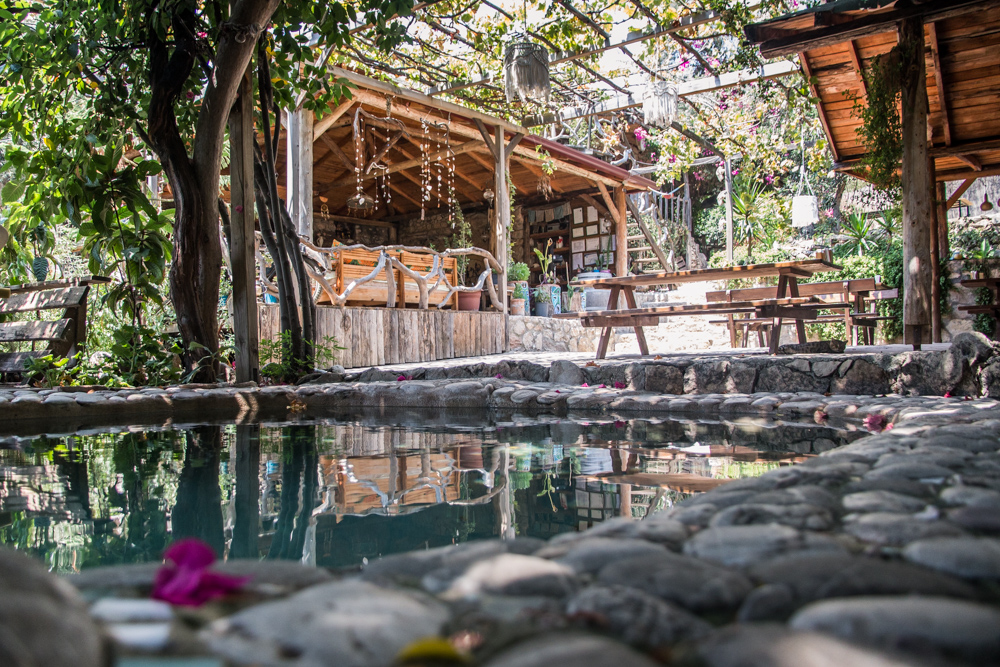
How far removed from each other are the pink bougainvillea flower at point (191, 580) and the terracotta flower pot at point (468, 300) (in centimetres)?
792

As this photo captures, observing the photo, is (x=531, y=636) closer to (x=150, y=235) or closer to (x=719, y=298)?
(x=150, y=235)

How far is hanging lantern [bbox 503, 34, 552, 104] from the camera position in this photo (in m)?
6.01

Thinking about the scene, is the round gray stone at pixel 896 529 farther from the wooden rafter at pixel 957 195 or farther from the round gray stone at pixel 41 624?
the wooden rafter at pixel 957 195

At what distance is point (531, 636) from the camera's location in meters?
0.80

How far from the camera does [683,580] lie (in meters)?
0.96

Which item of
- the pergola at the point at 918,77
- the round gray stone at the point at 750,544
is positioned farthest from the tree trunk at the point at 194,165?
the round gray stone at the point at 750,544

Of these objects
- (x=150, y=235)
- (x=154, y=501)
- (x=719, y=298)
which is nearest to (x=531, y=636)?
→ (x=154, y=501)

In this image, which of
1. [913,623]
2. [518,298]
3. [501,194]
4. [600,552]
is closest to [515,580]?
[600,552]

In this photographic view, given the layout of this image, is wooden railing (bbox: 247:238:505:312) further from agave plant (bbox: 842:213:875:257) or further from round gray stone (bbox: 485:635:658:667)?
agave plant (bbox: 842:213:875:257)

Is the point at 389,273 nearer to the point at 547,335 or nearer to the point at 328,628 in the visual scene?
the point at 547,335

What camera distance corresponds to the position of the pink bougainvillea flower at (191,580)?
912 mm

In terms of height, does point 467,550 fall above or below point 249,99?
below

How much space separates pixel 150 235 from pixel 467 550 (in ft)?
16.6

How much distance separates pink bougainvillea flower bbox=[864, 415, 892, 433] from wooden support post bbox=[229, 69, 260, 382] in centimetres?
438
